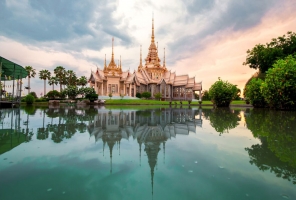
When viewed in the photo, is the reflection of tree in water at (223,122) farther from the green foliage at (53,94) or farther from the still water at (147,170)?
the green foliage at (53,94)

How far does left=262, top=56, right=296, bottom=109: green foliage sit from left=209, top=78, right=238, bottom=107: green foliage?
1066 centimetres

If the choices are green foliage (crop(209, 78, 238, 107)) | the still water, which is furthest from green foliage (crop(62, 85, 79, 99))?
the still water

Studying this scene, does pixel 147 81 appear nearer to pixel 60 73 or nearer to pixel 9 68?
pixel 60 73

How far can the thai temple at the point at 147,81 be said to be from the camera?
1918 inches

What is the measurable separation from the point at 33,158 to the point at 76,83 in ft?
181

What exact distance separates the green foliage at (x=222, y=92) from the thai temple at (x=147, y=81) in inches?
858

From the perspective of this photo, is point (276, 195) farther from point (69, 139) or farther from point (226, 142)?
point (69, 139)

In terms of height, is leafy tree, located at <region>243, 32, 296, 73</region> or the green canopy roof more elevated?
leafy tree, located at <region>243, 32, 296, 73</region>

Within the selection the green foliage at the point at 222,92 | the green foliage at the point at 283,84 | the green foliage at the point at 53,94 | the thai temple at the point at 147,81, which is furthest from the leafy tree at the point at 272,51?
the green foliage at the point at 53,94

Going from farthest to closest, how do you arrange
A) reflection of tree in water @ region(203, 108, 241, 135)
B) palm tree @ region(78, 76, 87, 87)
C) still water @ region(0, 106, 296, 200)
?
palm tree @ region(78, 76, 87, 87)
reflection of tree in water @ region(203, 108, 241, 135)
still water @ region(0, 106, 296, 200)

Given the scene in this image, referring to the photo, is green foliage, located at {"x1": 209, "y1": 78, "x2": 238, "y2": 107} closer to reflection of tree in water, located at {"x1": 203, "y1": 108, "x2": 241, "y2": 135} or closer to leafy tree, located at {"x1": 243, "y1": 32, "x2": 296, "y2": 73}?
leafy tree, located at {"x1": 243, "y1": 32, "x2": 296, "y2": 73}

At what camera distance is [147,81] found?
53.2m

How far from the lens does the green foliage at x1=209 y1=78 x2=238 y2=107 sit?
29531 mm

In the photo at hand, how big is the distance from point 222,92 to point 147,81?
26.7 m
